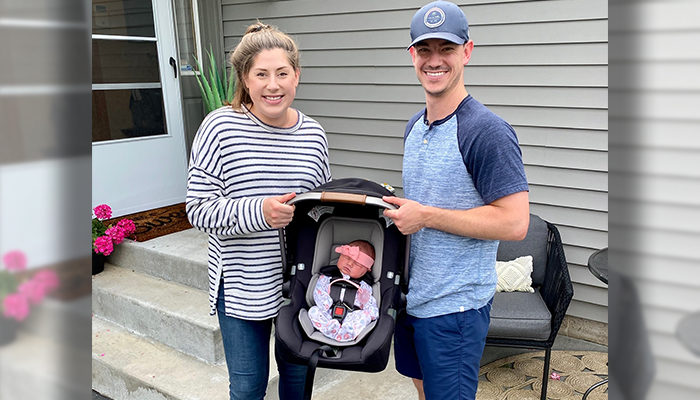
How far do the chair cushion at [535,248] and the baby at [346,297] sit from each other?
1863 mm

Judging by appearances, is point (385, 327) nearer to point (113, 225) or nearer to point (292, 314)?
point (292, 314)

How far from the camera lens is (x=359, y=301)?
1.99m

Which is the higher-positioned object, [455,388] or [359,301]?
[359,301]

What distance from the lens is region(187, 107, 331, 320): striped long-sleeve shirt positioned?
5.86 feet

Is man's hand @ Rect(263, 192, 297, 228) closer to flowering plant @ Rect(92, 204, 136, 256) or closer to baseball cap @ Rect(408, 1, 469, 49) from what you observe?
baseball cap @ Rect(408, 1, 469, 49)

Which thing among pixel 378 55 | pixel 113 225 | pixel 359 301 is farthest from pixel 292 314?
pixel 113 225

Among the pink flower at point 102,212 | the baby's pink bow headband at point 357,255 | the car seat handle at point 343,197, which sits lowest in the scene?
the pink flower at point 102,212
